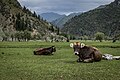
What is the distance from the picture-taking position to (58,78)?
1730 centimetres

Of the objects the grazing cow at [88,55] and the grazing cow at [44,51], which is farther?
the grazing cow at [44,51]

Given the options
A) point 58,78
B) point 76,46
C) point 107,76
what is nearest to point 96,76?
point 107,76

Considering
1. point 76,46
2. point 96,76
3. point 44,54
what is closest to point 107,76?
point 96,76

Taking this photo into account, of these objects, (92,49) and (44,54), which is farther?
(44,54)

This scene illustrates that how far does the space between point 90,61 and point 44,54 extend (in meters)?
13.8

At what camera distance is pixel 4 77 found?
17.7 metres

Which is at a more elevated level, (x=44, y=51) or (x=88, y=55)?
(x=44, y=51)

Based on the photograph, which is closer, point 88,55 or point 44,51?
point 88,55

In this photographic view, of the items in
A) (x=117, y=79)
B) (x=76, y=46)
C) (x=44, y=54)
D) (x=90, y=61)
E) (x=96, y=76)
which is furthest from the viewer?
(x=44, y=54)

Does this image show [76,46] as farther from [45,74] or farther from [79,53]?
[45,74]

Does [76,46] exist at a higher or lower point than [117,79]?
higher

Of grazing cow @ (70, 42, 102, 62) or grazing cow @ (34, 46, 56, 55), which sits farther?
grazing cow @ (34, 46, 56, 55)

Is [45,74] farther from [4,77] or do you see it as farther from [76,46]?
[76,46]

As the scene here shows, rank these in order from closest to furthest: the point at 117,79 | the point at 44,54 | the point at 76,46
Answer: the point at 117,79, the point at 76,46, the point at 44,54
